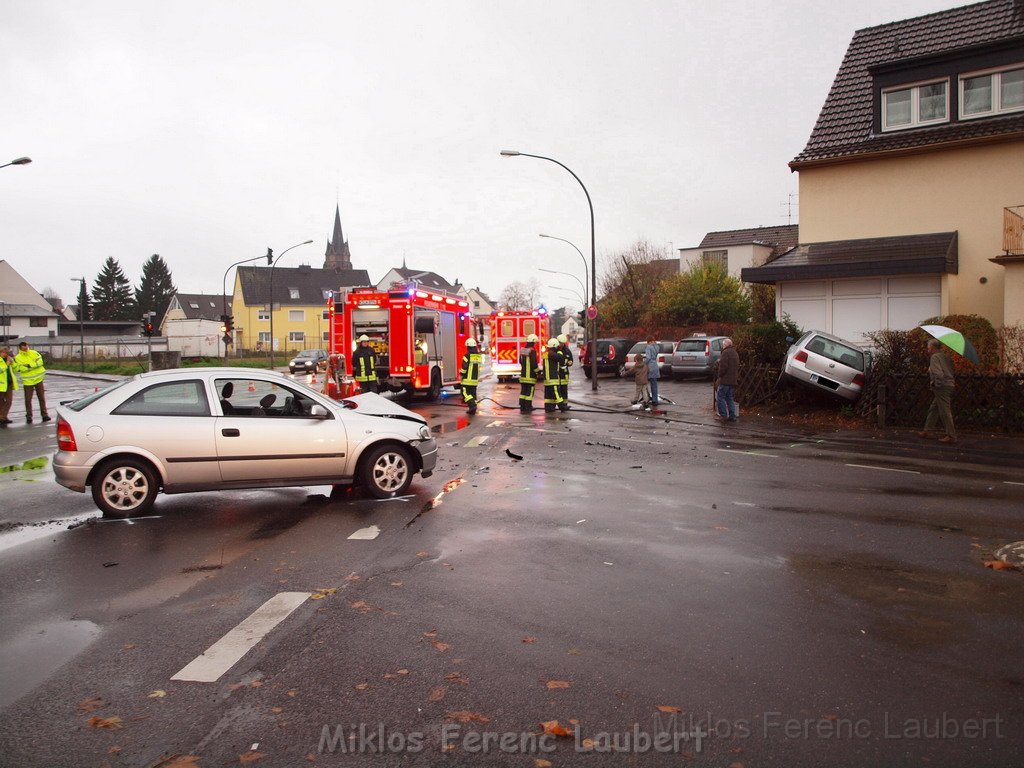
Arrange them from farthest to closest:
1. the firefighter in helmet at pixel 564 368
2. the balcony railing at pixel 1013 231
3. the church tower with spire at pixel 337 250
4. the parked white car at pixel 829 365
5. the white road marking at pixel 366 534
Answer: the church tower with spire at pixel 337 250
the firefighter in helmet at pixel 564 368
the balcony railing at pixel 1013 231
the parked white car at pixel 829 365
the white road marking at pixel 366 534

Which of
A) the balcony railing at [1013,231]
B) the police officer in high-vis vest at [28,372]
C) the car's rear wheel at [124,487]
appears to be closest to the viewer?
the car's rear wheel at [124,487]

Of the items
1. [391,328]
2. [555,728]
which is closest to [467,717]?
[555,728]

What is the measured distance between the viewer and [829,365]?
659 inches

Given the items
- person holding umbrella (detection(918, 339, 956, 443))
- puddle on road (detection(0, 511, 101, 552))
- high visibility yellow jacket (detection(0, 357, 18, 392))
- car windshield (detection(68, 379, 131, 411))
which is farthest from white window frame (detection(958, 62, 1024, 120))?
high visibility yellow jacket (detection(0, 357, 18, 392))

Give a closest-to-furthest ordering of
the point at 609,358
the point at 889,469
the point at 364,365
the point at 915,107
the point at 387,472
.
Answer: the point at 387,472, the point at 889,469, the point at 364,365, the point at 915,107, the point at 609,358

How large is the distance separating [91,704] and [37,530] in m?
4.49

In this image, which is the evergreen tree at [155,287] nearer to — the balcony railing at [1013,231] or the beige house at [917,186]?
the beige house at [917,186]

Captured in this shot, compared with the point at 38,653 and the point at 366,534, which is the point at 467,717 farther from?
the point at 366,534

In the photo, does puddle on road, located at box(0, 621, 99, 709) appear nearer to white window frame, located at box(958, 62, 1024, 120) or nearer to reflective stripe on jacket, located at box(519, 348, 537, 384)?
reflective stripe on jacket, located at box(519, 348, 537, 384)

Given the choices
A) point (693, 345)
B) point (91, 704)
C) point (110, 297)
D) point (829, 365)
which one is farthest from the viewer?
point (110, 297)

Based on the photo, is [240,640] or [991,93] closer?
[240,640]

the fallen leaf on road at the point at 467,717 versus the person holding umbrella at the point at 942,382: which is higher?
the person holding umbrella at the point at 942,382

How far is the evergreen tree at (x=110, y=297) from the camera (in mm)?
97250

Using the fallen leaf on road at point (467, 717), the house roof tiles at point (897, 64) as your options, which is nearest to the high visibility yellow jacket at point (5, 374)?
the fallen leaf on road at point (467, 717)
